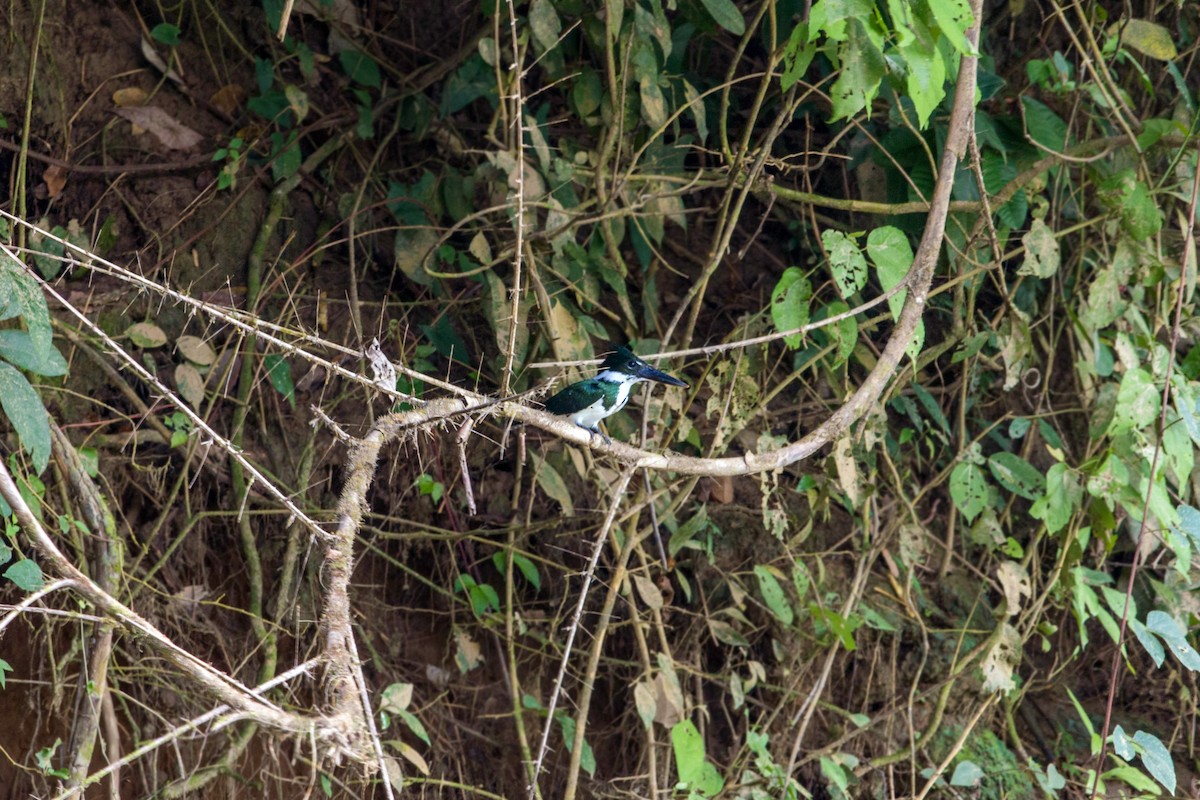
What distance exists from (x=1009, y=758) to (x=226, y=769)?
2.49 m

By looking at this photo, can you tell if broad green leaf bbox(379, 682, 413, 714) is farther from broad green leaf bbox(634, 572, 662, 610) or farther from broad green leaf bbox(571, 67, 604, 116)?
broad green leaf bbox(571, 67, 604, 116)

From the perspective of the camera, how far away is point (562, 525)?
3777 millimetres

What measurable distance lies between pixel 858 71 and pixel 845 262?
46 cm

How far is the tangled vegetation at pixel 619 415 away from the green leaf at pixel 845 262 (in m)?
0.26

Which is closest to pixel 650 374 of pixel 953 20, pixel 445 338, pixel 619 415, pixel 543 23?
pixel 619 415

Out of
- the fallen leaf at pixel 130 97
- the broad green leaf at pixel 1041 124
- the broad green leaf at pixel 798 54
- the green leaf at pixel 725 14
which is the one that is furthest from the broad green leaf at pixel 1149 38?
the fallen leaf at pixel 130 97

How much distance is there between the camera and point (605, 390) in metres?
3.03

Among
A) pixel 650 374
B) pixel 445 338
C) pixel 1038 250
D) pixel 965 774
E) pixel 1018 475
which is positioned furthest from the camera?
pixel 1018 475

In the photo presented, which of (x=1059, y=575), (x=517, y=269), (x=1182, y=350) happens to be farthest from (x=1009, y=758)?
(x=517, y=269)

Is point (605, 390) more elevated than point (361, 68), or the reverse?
point (361, 68)

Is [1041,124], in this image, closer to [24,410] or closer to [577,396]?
[577,396]

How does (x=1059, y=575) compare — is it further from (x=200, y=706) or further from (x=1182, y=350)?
(x=200, y=706)

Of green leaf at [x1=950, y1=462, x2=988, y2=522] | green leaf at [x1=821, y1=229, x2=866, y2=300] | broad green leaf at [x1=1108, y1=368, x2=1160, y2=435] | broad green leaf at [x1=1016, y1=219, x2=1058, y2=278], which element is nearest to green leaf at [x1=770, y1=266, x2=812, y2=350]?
green leaf at [x1=821, y1=229, x2=866, y2=300]

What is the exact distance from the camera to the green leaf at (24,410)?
2.05 m
